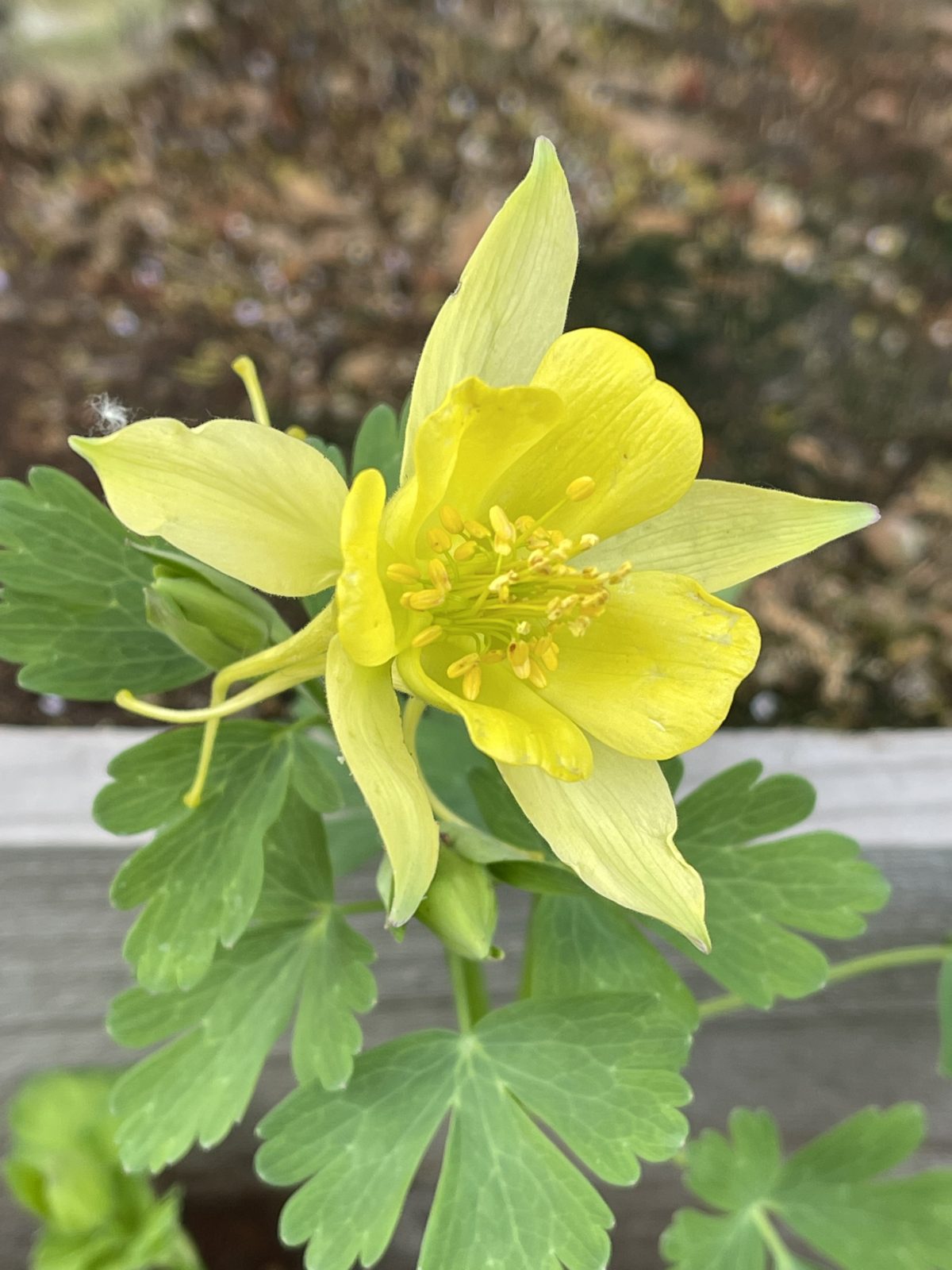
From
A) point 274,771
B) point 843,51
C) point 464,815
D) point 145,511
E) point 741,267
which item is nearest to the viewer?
point 145,511

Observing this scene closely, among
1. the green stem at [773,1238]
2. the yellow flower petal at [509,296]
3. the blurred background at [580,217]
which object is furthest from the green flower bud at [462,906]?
the blurred background at [580,217]

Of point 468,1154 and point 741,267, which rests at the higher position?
point 741,267

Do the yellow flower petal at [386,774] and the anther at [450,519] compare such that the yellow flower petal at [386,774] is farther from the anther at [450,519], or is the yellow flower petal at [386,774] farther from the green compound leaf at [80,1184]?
the green compound leaf at [80,1184]

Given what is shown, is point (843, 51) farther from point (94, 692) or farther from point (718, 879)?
point (94, 692)

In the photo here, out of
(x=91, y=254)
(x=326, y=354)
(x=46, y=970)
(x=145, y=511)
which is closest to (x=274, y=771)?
(x=145, y=511)

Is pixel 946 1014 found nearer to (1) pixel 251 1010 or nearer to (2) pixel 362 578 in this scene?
(1) pixel 251 1010

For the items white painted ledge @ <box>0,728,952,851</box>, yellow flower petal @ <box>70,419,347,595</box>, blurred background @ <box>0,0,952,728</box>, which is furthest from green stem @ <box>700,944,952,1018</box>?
yellow flower petal @ <box>70,419,347,595</box>

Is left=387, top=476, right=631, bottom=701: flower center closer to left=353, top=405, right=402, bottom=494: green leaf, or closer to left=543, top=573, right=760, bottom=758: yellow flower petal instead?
left=543, top=573, right=760, bottom=758: yellow flower petal
